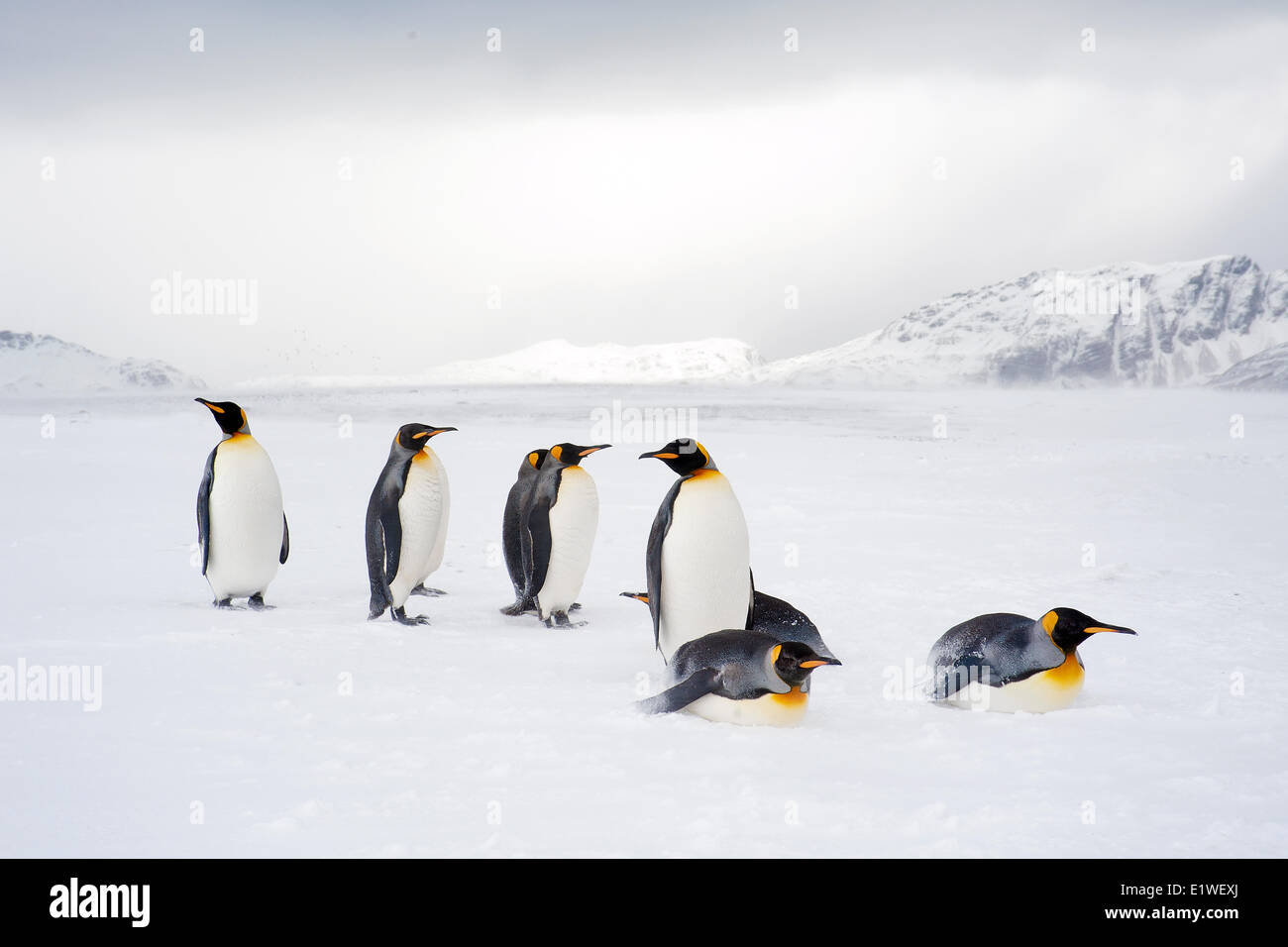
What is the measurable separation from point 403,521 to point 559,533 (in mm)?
834

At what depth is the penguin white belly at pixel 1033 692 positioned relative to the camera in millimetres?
3559

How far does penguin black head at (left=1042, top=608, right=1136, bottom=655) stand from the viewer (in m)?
3.54

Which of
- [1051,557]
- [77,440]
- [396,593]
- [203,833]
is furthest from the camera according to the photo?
[77,440]

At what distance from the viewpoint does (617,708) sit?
11.1ft

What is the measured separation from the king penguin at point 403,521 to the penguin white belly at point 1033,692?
2686mm

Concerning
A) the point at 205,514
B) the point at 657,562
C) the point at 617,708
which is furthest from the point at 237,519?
the point at 617,708

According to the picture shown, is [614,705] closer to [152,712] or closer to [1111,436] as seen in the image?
[152,712]

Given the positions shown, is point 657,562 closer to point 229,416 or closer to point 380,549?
point 380,549

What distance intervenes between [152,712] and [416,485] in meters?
2.27

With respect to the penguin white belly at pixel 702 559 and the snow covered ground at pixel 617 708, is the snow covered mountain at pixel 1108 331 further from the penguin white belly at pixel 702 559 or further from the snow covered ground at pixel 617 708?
the penguin white belly at pixel 702 559

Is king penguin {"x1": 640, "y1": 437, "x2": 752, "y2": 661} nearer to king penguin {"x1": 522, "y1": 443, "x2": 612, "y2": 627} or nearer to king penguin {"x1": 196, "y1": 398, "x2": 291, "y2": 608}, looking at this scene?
king penguin {"x1": 522, "y1": 443, "x2": 612, "y2": 627}

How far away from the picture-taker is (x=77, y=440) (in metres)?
15.2

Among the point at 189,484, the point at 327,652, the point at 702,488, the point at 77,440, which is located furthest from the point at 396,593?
the point at 77,440

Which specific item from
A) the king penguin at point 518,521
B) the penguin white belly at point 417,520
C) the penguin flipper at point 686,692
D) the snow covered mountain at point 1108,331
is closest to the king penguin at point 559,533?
the king penguin at point 518,521
